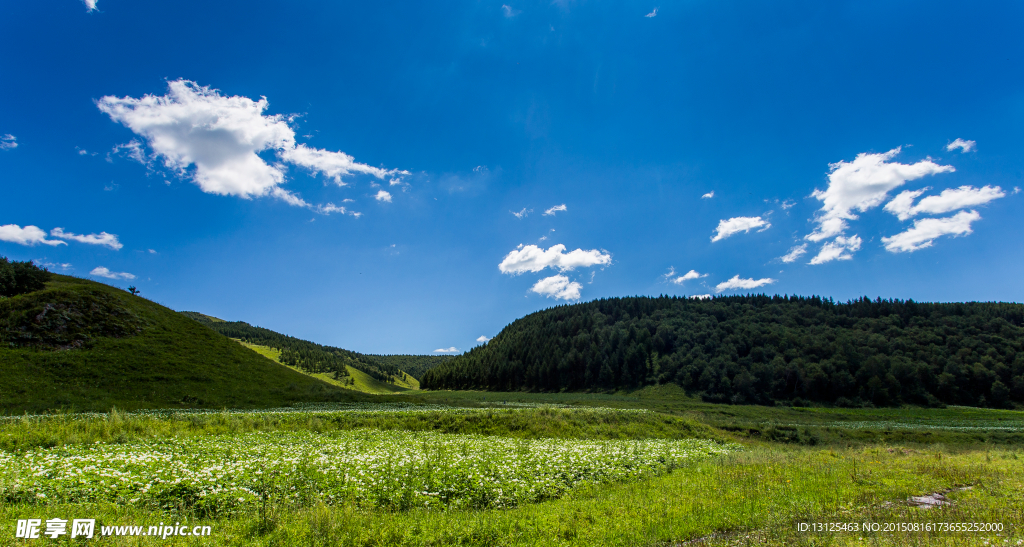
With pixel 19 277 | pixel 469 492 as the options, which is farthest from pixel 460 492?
pixel 19 277

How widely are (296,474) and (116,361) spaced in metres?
63.7

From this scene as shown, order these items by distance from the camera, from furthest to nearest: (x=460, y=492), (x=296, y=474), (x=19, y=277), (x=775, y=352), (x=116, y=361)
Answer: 1. (x=775, y=352)
2. (x=19, y=277)
3. (x=116, y=361)
4. (x=296, y=474)
5. (x=460, y=492)

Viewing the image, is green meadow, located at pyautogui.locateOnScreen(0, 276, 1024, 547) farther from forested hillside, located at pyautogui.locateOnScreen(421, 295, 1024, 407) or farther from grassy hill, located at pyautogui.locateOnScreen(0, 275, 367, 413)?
forested hillside, located at pyautogui.locateOnScreen(421, 295, 1024, 407)

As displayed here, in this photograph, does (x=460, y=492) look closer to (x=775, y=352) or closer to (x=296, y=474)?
(x=296, y=474)

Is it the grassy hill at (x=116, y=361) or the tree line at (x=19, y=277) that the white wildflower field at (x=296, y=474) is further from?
the tree line at (x=19, y=277)

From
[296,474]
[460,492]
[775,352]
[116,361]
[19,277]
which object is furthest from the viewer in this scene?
[775,352]

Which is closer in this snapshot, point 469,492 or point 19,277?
point 469,492

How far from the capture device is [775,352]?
389ft

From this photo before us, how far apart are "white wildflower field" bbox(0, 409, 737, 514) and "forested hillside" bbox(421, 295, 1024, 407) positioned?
102 m

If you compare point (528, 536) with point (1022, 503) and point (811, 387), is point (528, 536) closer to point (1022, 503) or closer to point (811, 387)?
point (1022, 503)

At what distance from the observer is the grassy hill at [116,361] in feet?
150

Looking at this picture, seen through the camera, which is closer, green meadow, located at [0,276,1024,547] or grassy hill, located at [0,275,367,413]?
green meadow, located at [0,276,1024,547]

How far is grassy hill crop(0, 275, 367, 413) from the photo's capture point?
45719 millimetres

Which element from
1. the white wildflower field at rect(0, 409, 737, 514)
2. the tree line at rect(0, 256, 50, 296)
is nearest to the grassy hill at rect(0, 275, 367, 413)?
the tree line at rect(0, 256, 50, 296)
